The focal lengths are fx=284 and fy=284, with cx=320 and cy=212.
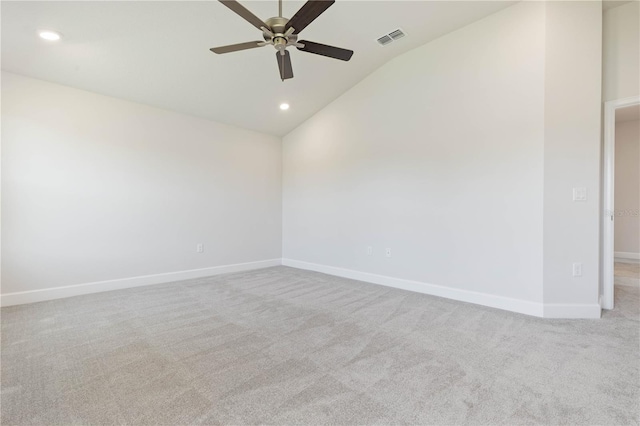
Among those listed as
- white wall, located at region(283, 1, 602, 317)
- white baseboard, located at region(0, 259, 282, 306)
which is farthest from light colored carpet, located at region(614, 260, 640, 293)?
white baseboard, located at region(0, 259, 282, 306)

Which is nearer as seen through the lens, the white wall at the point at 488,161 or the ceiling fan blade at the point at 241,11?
the ceiling fan blade at the point at 241,11

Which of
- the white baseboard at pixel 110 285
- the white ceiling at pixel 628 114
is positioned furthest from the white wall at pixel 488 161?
the white ceiling at pixel 628 114

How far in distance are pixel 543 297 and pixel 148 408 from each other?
3.44 metres

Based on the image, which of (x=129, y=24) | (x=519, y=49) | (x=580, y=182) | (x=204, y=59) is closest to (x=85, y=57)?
(x=129, y=24)

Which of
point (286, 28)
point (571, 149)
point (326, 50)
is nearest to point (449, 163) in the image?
point (571, 149)

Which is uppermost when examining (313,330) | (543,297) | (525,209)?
(525,209)

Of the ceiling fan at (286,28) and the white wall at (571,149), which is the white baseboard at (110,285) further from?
the white wall at (571,149)

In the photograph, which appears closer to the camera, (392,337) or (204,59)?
(392,337)

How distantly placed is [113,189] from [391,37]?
162 inches

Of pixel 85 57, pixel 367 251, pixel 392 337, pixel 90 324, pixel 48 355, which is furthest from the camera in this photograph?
pixel 367 251

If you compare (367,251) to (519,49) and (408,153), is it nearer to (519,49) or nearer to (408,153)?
(408,153)

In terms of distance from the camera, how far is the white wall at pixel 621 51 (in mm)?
2912

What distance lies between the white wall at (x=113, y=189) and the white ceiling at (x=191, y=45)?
336 mm

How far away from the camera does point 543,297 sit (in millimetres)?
2854
